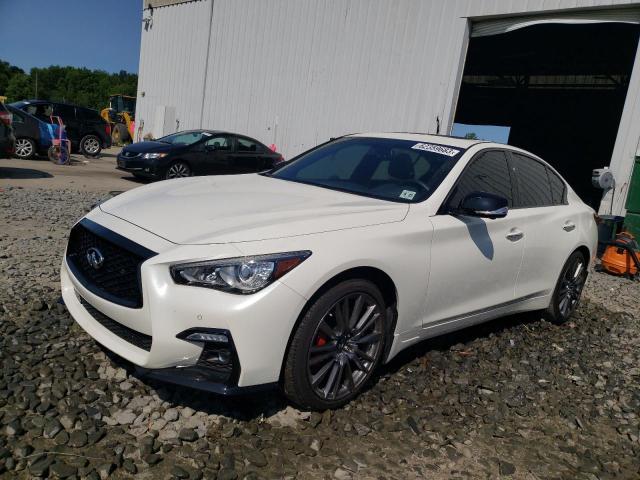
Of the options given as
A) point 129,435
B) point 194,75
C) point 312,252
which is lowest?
point 129,435

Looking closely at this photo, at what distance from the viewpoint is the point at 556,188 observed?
4793 millimetres

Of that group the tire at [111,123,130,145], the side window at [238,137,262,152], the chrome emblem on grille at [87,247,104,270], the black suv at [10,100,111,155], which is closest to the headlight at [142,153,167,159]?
the side window at [238,137,262,152]

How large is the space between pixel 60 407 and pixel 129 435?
1.37 feet

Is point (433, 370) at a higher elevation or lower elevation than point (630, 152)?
lower

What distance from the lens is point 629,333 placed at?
510cm

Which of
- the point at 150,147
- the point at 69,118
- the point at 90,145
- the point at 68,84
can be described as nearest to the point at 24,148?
the point at 69,118

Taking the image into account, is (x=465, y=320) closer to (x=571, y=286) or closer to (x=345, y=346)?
(x=345, y=346)

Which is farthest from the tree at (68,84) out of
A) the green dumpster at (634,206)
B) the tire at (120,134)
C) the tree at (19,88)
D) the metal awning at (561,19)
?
the green dumpster at (634,206)

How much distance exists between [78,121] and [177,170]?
21.5ft

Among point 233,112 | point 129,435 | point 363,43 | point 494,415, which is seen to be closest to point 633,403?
point 494,415

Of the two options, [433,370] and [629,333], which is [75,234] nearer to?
[433,370]

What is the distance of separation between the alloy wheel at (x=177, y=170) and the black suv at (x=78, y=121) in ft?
20.1

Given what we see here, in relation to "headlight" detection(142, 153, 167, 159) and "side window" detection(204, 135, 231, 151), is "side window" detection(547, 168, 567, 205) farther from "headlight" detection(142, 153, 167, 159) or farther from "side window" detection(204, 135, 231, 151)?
"side window" detection(204, 135, 231, 151)

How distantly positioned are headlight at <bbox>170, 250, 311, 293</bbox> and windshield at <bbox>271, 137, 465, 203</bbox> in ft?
4.05
